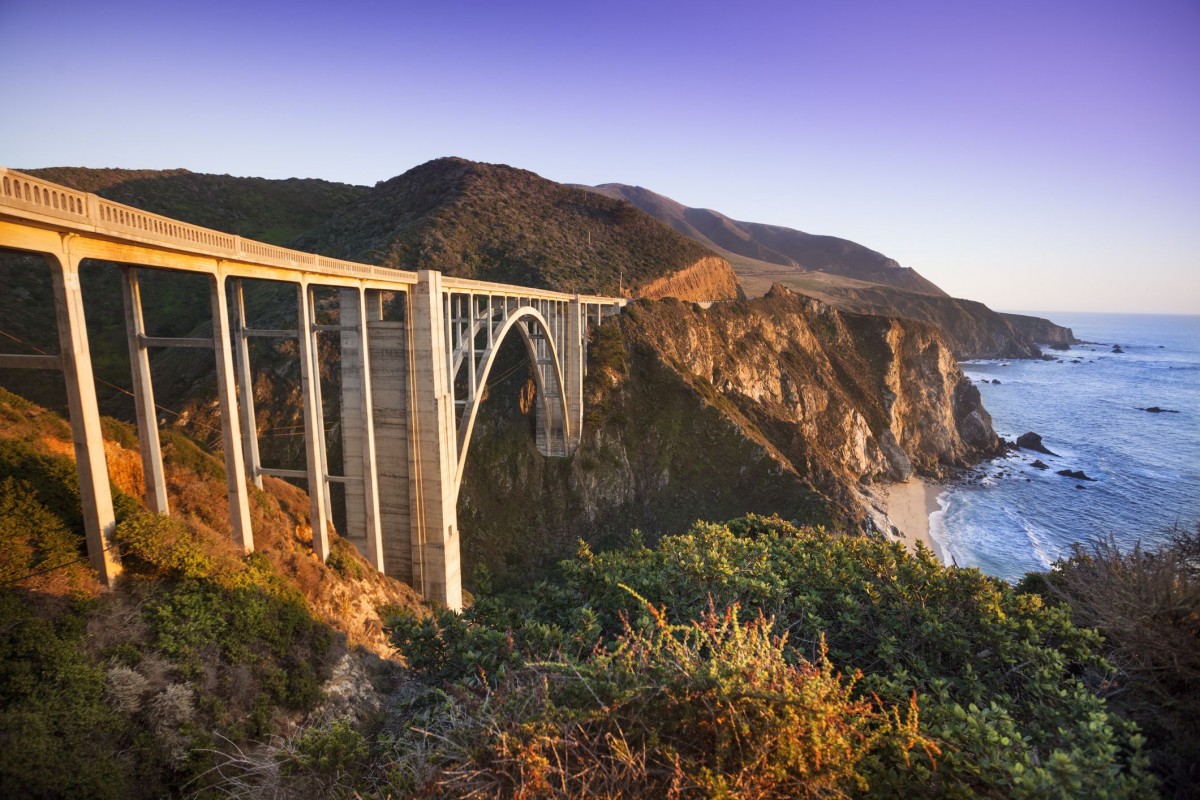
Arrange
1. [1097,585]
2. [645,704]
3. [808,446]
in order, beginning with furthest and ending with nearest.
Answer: [808,446], [1097,585], [645,704]

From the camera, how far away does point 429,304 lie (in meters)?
18.7

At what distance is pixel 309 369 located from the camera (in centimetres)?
1439

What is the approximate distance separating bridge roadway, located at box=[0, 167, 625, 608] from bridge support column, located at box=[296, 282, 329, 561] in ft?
0.15

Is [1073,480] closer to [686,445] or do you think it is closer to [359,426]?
[686,445]

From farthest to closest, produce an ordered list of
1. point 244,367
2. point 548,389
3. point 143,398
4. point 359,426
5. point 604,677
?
point 548,389, point 359,426, point 244,367, point 143,398, point 604,677

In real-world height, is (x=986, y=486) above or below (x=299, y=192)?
below

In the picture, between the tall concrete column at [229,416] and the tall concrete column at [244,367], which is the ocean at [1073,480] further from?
the tall concrete column at [244,367]

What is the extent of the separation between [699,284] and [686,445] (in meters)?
34.9

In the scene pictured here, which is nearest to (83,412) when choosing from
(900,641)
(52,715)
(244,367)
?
(52,715)

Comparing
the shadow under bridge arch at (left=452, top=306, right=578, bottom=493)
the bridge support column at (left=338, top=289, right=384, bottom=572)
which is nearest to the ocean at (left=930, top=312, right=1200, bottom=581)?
the bridge support column at (left=338, top=289, right=384, bottom=572)

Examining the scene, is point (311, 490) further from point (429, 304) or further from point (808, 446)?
point (808, 446)

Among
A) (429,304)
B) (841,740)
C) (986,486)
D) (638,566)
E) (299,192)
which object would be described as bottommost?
(986,486)

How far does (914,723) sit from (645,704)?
9.10 ft

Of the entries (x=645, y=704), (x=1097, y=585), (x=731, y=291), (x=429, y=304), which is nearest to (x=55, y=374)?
(x=429, y=304)
